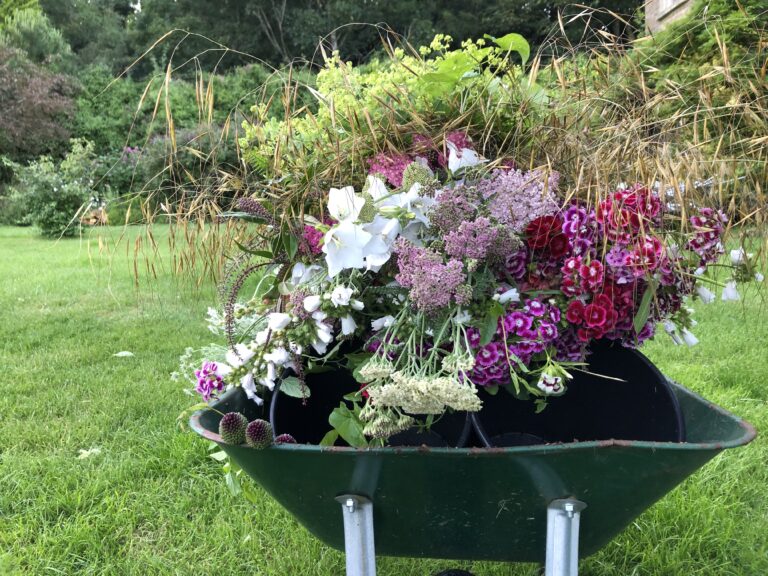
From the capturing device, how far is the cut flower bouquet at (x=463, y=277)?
0.97m

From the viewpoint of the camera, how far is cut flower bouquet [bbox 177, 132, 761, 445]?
969mm

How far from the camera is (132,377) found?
327cm

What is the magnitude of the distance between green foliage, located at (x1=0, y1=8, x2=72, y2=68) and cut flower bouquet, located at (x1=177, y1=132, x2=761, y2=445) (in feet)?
61.0

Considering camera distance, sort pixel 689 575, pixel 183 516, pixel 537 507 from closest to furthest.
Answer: pixel 537 507 → pixel 689 575 → pixel 183 516

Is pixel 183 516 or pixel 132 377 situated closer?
pixel 183 516

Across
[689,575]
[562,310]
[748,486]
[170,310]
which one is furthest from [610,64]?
[170,310]

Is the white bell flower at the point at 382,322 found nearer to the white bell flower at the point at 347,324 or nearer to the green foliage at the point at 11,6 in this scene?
the white bell flower at the point at 347,324

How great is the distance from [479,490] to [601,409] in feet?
1.76

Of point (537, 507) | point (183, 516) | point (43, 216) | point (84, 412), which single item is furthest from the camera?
point (43, 216)

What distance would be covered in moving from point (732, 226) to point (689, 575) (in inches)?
43.5

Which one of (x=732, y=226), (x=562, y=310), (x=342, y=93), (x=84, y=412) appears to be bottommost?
(x=84, y=412)

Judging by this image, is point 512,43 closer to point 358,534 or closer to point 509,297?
point 509,297

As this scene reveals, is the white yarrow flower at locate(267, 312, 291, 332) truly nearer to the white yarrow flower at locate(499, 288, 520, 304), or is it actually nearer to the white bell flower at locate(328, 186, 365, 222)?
the white bell flower at locate(328, 186, 365, 222)

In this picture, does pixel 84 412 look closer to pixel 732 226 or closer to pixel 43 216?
pixel 732 226
